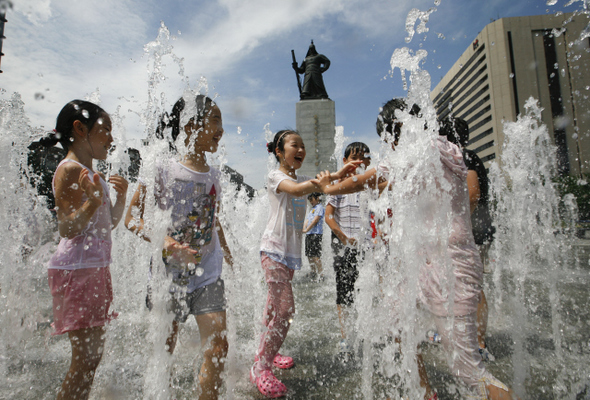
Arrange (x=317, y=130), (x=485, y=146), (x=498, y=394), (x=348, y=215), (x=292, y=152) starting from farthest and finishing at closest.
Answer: (x=485, y=146)
(x=317, y=130)
(x=348, y=215)
(x=292, y=152)
(x=498, y=394)

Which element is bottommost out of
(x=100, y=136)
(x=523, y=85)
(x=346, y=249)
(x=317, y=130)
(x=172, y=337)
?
(x=172, y=337)

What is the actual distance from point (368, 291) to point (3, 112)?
161 inches

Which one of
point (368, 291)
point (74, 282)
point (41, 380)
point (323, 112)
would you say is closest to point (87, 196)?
point (74, 282)

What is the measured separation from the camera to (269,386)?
6.33 ft

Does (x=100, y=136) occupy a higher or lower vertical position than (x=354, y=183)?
higher

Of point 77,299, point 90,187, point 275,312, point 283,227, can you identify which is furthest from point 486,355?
point 90,187

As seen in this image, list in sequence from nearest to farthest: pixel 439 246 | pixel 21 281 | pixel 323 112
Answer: pixel 439 246 → pixel 21 281 → pixel 323 112

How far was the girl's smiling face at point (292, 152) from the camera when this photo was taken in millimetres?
2312

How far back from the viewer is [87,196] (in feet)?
4.95

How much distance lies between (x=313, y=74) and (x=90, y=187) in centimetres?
1301

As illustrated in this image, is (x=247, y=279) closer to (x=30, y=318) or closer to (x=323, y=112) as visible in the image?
(x=30, y=318)

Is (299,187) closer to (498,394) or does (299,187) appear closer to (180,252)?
(180,252)

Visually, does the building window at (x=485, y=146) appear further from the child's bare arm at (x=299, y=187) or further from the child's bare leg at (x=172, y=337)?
the child's bare leg at (x=172, y=337)

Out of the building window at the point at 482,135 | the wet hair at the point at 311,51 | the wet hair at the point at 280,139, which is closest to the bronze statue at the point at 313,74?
the wet hair at the point at 311,51
